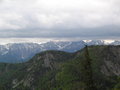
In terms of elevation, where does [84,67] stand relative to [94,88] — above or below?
above

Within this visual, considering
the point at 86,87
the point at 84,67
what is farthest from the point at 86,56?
the point at 86,87

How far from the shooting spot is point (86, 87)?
68.8m

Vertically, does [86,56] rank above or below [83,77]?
above

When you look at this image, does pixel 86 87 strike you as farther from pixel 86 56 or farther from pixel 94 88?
pixel 86 56

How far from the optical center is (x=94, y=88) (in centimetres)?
6750

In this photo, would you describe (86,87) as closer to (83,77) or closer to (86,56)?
(83,77)

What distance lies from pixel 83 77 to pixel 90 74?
7.40ft

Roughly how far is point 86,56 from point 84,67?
10.2ft

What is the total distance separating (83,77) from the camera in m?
69.3

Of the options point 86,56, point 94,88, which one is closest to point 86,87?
point 94,88

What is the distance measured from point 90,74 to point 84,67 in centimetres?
254

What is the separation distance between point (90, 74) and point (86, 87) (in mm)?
3814

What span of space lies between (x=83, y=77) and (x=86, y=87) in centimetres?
287

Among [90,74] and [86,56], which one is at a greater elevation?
[86,56]
